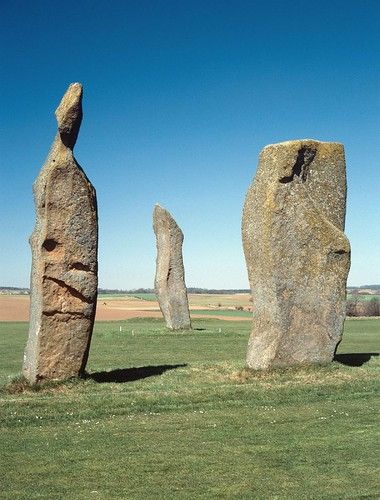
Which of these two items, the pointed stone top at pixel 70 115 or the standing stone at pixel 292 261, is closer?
the pointed stone top at pixel 70 115

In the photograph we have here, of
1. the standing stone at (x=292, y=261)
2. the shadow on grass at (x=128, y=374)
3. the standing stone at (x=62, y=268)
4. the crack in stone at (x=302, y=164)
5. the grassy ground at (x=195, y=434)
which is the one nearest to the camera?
the grassy ground at (x=195, y=434)

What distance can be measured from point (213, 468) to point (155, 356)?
1233cm

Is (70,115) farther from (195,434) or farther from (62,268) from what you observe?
(195,434)

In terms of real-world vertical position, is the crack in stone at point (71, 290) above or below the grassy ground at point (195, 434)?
above

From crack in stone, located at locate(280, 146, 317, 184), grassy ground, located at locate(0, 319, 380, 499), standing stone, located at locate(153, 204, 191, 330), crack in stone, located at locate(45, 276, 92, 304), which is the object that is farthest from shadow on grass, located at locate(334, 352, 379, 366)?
standing stone, located at locate(153, 204, 191, 330)

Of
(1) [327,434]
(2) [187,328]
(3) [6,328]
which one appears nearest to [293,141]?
(1) [327,434]

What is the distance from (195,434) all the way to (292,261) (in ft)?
20.1

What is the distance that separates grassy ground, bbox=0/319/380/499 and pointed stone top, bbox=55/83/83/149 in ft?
16.3

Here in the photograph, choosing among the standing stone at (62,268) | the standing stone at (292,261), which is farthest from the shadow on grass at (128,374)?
the standing stone at (292,261)

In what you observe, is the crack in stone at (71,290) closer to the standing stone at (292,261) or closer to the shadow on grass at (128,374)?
the shadow on grass at (128,374)

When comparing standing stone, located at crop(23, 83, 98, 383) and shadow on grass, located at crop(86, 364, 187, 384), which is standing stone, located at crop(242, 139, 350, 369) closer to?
shadow on grass, located at crop(86, 364, 187, 384)

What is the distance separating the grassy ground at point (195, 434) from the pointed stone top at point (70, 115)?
16.3ft

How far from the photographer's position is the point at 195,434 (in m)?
10.1

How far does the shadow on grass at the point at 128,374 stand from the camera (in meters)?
14.9
